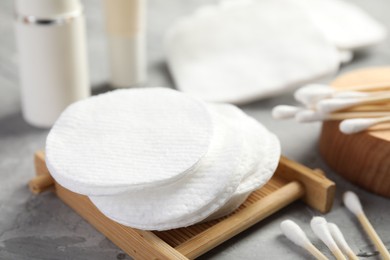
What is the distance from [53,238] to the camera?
0.75 meters

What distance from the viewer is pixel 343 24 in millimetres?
1218

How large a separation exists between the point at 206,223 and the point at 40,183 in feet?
0.77

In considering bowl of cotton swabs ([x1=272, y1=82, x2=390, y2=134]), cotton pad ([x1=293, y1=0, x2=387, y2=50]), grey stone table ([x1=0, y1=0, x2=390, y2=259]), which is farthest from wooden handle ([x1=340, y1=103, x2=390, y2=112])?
cotton pad ([x1=293, y1=0, x2=387, y2=50])

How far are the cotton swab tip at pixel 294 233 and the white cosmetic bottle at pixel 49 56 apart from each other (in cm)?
42

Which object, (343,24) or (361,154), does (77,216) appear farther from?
(343,24)

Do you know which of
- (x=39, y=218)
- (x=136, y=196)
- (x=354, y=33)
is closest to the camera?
(x=136, y=196)

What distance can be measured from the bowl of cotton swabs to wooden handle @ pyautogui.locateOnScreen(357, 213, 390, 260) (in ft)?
0.38

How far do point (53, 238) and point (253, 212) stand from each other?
24 cm

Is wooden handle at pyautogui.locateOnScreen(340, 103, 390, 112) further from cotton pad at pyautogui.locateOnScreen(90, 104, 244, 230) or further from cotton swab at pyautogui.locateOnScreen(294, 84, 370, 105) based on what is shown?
cotton pad at pyautogui.locateOnScreen(90, 104, 244, 230)

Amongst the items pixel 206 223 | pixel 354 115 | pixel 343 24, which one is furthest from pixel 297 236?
pixel 343 24

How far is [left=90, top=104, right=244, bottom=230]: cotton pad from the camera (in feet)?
2.21

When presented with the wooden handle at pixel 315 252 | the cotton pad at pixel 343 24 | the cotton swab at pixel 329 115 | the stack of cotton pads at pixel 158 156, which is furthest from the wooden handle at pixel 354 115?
the cotton pad at pixel 343 24

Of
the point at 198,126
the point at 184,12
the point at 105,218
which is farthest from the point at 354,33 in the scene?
the point at 105,218

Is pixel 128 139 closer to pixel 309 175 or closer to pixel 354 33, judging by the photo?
pixel 309 175
